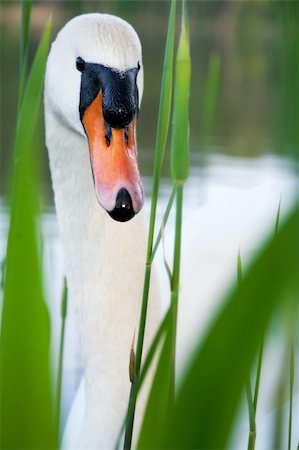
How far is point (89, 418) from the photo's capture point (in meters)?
1.45

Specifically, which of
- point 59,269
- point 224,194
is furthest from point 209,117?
point 224,194

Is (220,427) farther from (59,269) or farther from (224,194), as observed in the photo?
(224,194)

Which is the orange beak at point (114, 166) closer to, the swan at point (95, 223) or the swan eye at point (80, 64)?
the swan at point (95, 223)

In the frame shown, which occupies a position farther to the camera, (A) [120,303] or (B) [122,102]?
(A) [120,303]

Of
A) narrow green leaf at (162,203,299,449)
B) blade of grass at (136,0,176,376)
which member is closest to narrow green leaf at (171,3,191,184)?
blade of grass at (136,0,176,376)

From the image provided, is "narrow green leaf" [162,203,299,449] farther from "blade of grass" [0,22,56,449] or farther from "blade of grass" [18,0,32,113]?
"blade of grass" [18,0,32,113]

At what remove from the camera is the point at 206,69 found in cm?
925

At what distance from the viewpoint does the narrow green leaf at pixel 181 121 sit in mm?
792

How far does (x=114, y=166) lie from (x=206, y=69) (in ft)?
27.0

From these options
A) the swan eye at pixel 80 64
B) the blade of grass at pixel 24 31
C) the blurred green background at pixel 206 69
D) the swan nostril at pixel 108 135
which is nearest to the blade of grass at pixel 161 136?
the blade of grass at pixel 24 31

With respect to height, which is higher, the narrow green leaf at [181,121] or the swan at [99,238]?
the narrow green leaf at [181,121]

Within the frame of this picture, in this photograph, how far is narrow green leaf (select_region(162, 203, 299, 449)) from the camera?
29cm

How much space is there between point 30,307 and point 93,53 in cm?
108

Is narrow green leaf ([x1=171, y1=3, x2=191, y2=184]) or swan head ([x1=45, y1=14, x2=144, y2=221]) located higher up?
narrow green leaf ([x1=171, y1=3, x2=191, y2=184])
